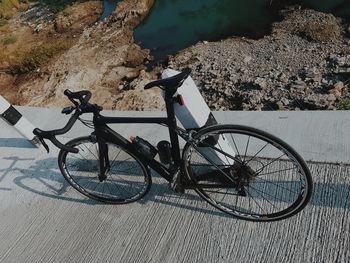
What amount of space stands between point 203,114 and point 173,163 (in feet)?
1.56

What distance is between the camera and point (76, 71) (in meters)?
11.6

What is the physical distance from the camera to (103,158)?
3531 mm

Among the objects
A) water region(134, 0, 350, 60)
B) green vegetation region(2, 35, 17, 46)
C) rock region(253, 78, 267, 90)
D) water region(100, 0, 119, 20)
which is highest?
green vegetation region(2, 35, 17, 46)

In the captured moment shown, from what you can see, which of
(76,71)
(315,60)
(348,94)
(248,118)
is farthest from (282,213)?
(76,71)

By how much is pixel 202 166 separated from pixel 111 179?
935mm

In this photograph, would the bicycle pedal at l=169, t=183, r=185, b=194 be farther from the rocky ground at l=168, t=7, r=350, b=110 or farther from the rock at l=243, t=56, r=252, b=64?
the rock at l=243, t=56, r=252, b=64

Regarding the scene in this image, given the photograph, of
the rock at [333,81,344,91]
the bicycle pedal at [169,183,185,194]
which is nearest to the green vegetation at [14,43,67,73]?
the rock at [333,81,344,91]

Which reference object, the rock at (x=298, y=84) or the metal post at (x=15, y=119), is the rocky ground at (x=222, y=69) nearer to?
the rock at (x=298, y=84)

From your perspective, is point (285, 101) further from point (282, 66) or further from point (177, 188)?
point (177, 188)

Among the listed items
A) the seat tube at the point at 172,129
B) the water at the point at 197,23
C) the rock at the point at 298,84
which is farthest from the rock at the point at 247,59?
the seat tube at the point at 172,129

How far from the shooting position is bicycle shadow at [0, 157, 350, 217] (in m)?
3.30

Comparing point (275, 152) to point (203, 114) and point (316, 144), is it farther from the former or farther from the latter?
point (203, 114)

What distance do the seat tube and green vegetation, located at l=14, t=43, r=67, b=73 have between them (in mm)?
10224

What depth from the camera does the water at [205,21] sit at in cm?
1217
